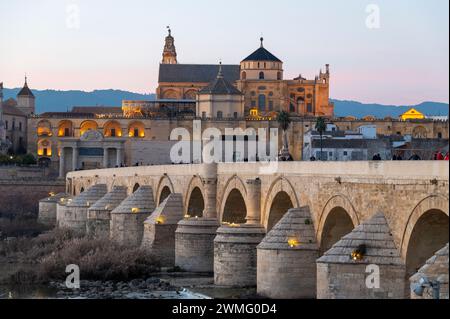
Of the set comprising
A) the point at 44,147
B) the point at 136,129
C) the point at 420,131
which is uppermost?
the point at 136,129

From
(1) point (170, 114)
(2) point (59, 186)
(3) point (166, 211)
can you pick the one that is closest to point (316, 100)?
(1) point (170, 114)

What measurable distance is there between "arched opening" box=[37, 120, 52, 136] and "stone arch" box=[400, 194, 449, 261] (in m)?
93.0

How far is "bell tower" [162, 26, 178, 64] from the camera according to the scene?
13612cm

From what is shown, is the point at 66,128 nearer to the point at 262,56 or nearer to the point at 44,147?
the point at 44,147

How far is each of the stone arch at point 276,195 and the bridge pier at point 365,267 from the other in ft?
25.3

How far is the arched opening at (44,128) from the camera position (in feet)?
383

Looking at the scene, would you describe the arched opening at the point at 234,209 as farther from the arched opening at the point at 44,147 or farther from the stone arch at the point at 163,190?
the arched opening at the point at 44,147

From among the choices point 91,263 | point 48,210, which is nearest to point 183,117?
point 48,210

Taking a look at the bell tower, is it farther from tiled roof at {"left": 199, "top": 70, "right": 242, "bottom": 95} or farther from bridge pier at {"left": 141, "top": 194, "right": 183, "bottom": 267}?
bridge pier at {"left": 141, "top": 194, "right": 183, "bottom": 267}

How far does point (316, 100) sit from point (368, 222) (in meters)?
93.4

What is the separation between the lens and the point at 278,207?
126 feet

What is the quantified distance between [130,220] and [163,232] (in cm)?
546

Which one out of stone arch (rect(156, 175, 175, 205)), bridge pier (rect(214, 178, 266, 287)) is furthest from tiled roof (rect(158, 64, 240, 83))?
bridge pier (rect(214, 178, 266, 287))

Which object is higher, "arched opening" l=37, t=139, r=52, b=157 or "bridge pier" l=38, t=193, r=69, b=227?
"arched opening" l=37, t=139, r=52, b=157
